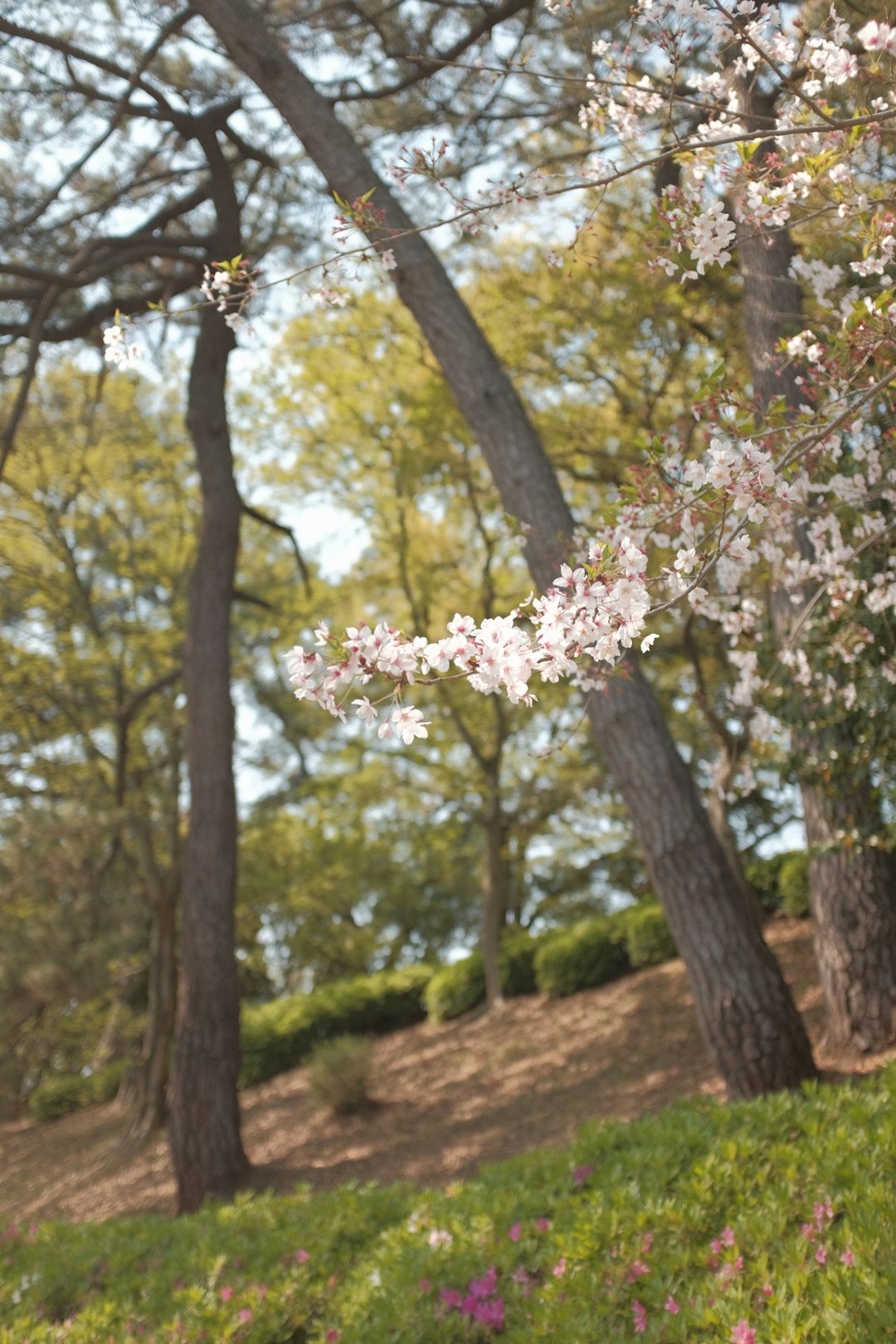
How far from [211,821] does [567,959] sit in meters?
4.60

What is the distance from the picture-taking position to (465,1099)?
8422mm

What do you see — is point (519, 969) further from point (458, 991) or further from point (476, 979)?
point (458, 991)

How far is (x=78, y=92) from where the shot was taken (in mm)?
6504

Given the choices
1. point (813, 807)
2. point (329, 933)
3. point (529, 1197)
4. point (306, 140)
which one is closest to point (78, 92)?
point (306, 140)

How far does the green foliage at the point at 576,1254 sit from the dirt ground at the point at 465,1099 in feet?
6.22

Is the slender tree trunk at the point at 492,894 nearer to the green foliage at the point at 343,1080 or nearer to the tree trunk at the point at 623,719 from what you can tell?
the green foliage at the point at 343,1080

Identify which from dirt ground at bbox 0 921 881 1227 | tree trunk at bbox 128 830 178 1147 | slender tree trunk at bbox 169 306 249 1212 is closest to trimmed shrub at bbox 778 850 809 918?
dirt ground at bbox 0 921 881 1227

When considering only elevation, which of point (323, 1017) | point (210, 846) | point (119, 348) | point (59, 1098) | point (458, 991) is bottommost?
point (458, 991)

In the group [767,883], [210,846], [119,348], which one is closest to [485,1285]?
[119,348]

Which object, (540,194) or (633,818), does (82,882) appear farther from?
(540,194)

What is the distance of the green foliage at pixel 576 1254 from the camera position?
7.80 feet

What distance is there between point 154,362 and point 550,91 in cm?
373

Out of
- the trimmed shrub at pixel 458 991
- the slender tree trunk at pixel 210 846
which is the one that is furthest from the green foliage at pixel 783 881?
the slender tree trunk at pixel 210 846

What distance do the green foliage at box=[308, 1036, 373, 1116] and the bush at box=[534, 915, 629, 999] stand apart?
2.15m
